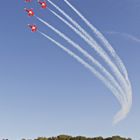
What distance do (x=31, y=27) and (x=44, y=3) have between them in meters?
10.5

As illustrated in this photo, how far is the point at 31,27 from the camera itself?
106250 mm

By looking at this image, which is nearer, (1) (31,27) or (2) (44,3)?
(2) (44,3)

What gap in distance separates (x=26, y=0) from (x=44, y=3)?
544cm

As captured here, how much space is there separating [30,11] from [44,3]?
6515 millimetres

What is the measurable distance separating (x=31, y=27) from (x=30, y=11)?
17.8 feet

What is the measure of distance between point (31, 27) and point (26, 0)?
10.9 meters

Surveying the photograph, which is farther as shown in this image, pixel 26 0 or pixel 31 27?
pixel 31 27

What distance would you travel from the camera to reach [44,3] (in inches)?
3907

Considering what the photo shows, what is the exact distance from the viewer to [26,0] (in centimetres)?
9788
